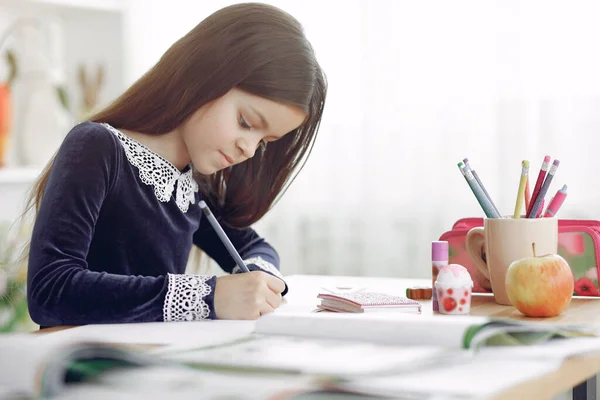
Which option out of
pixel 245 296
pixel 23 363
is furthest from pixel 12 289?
pixel 23 363

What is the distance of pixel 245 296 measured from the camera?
1.11 m

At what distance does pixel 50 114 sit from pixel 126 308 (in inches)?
64.4

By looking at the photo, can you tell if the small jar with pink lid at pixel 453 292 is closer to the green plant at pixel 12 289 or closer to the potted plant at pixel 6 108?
the green plant at pixel 12 289

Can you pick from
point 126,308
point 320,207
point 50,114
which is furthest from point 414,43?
point 126,308

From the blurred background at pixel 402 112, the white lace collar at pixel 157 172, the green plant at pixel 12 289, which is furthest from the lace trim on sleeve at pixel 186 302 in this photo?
the blurred background at pixel 402 112

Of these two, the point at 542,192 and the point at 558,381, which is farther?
the point at 542,192

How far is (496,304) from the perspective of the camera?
119cm

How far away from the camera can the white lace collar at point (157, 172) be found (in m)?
1.33

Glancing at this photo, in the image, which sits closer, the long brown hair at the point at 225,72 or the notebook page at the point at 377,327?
the notebook page at the point at 377,327

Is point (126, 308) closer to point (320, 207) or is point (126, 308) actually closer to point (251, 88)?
point (251, 88)

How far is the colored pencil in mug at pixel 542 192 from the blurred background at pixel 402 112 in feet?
3.08

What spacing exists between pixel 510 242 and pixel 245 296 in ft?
1.26

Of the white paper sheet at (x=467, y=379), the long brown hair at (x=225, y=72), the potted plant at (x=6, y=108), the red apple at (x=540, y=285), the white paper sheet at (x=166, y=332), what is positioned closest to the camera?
the white paper sheet at (x=467, y=379)

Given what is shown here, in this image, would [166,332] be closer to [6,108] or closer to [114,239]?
[114,239]
